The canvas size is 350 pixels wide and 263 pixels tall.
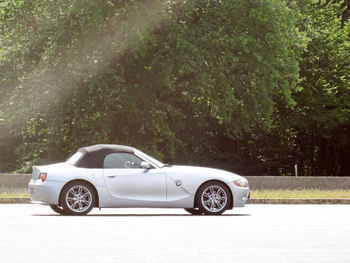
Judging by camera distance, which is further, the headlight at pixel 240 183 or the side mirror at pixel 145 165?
the headlight at pixel 240 183

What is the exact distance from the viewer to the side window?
1666 cm

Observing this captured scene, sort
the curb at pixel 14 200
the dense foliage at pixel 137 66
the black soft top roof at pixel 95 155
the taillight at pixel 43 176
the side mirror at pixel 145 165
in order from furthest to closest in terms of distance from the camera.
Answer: the dense foliage at pixel 137 66, the curb at pixel 14 200, the black soft top roof at pixel 95 155, the side mirror at pixel 145 165, the taillight at pixel 43 176

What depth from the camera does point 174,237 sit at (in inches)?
460

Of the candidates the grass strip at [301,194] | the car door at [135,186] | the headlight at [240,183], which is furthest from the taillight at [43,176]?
the grass strip at [301,194]

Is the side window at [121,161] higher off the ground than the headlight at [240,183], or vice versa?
the side window at [121,161]

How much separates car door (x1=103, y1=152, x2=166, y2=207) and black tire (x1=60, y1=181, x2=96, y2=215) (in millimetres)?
422

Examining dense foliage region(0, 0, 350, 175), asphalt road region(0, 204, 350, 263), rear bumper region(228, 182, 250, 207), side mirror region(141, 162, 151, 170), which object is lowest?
asphalt road region(0, 204, 350, 263)

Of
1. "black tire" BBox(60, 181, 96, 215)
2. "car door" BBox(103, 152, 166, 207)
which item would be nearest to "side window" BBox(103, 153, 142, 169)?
"car door" BBox(103, 152, 166, 207)

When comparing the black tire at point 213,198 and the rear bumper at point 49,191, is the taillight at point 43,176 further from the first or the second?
the black tire at point 213,198

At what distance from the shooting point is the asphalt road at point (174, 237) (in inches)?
368

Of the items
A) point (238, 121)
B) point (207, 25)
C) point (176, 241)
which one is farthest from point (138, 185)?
point (238, 121)

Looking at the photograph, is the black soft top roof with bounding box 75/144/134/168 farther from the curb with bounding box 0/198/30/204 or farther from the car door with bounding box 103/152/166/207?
the curb with bounding box 0/198/30/204

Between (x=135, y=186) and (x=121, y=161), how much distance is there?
71cm

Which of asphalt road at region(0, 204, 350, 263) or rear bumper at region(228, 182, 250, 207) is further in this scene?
rear bumper at region(228, 182, 250, 207)
